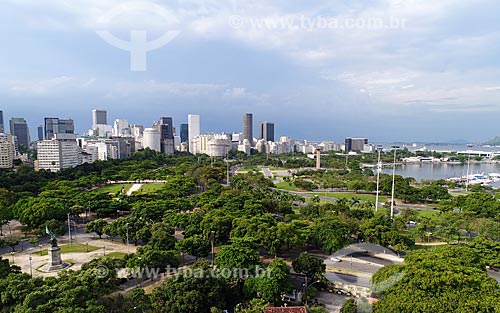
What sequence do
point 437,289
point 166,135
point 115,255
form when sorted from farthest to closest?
point 166,135, point 115,255, point 437,289

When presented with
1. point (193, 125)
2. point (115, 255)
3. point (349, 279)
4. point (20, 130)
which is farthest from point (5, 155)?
point (193, 125)

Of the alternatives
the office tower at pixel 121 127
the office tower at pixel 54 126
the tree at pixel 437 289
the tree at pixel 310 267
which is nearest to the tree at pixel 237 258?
the tree at pixel 310 267

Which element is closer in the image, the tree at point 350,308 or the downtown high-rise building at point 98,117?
the tree at point 350,308

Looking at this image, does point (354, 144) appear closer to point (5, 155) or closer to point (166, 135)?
point (166, 135)

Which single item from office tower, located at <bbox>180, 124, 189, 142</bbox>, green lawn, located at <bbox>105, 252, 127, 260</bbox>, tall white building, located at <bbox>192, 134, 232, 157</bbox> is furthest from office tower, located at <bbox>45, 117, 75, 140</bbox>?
green lawn, located at <bbox>105, 252, 127, 260</bbox>

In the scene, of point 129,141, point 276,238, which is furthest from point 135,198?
point 129,141

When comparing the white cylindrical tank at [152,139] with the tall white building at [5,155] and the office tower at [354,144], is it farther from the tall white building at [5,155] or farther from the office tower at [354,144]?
the office tower at [354,144]

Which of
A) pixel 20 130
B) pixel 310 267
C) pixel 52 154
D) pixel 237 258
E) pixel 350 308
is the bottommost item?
pixel 350 308

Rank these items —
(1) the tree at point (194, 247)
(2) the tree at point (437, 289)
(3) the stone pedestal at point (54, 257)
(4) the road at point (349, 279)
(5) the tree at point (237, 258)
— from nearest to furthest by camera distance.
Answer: (2) the tree at point (437, 289), (5) the tree at point (237, 258), (4) the road at point (349, 279), (3) the stone pedestal at point (54, 257), (1) the tree at point (194, 247)

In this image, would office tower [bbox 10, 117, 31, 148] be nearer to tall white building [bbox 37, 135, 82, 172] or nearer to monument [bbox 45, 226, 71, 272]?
tall white building [bbox 37, 135, 82, 172]
